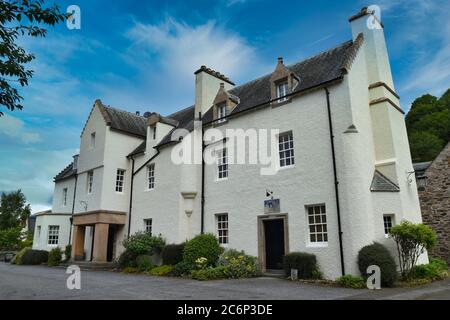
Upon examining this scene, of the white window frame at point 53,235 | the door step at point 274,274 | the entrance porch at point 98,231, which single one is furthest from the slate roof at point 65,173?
the door step at point 274,274

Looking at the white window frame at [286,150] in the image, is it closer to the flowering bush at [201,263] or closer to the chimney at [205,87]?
the flowering bush at [201,263]

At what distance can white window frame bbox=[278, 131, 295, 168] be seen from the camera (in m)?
16.1

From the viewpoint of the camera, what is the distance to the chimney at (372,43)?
16688 millimetres

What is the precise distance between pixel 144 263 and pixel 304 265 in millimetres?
9508

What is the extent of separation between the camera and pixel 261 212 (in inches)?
643

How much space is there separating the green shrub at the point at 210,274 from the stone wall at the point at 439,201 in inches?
480

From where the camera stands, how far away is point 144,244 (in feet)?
65.5

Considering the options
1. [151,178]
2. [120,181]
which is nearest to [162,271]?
[151,178]

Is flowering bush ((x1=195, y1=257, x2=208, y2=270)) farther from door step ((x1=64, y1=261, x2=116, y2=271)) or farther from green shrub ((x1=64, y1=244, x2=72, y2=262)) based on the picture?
green shrub ((x1=64, y1=244, x2=72, y2=262))

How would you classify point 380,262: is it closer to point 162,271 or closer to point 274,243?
point 274,243

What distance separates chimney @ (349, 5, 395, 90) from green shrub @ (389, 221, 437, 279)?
24.0 ft

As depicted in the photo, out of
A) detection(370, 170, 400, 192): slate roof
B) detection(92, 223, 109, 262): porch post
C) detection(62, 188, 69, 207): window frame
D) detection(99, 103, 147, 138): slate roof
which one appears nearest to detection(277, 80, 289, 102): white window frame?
detection(370, 170, 400, 192): slate roof

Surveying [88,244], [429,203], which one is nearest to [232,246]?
[429,203]
